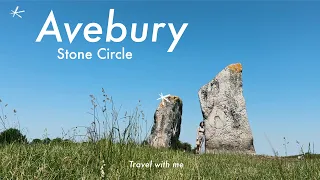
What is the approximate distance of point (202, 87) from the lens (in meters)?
17.6

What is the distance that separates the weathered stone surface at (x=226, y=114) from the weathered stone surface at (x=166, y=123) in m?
1.26

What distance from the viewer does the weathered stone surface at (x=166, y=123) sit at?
17.5m

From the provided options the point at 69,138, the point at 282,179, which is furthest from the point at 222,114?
the point at 282,179

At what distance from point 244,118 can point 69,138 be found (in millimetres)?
10266

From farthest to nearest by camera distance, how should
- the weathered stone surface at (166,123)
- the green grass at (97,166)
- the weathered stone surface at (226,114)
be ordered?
the weathered stone surface at (166,123)
the weathered stone surface at (226,114)
the green grass at (97,166)

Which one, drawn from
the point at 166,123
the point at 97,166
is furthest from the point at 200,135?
the point at 97,166

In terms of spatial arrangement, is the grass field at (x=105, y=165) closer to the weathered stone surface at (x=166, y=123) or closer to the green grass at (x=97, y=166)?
the green grass at (x=97, y=166)

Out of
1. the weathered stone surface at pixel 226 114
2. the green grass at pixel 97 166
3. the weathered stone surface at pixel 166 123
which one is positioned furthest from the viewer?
the weathered stone surface at pixel 166 123

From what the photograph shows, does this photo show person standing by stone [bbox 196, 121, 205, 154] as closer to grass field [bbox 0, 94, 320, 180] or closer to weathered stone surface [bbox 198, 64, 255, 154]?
weathered stone surface [bbox 198, 64, 255, 154]

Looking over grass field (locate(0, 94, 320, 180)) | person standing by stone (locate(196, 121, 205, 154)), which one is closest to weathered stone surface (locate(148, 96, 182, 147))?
person standing by stone (locate(196, 121, 205, 154))

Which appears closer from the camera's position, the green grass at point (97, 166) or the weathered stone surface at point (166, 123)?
the green grass at point (97, 166)

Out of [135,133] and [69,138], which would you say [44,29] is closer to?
[69,138]

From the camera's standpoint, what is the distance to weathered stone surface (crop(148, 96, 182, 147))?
17469mm

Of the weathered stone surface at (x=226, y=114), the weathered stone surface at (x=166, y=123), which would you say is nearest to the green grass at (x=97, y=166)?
the weathered stone surface at (x=226, y=114)
